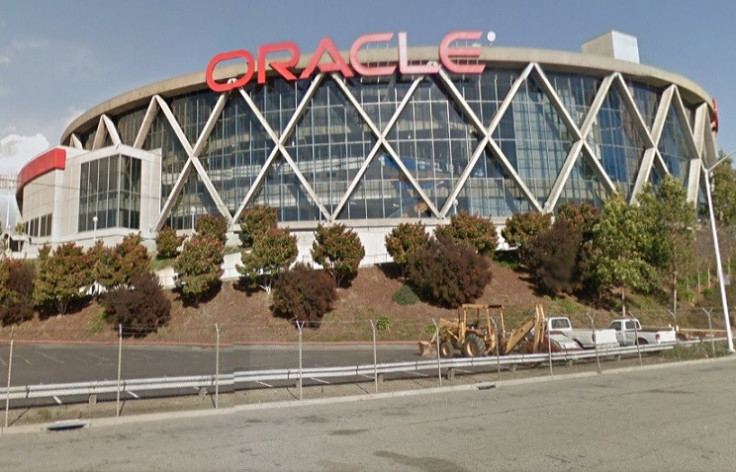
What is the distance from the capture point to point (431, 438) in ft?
31.1

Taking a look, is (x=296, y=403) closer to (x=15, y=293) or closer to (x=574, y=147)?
(x=15, y=293)

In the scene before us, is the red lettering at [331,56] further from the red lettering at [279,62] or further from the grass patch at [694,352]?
the grass patch at [694,352]

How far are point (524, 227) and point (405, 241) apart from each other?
34.6 ft

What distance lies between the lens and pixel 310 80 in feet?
185

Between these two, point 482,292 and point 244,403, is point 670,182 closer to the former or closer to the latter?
point 482,292

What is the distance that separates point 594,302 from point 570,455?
35764mm

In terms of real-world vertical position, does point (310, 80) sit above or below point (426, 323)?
above

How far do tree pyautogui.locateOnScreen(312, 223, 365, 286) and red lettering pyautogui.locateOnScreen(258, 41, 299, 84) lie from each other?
21.6 metres

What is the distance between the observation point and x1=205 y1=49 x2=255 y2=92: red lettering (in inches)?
2119

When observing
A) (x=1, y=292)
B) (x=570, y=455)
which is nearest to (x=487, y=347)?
(x=570, y=455)

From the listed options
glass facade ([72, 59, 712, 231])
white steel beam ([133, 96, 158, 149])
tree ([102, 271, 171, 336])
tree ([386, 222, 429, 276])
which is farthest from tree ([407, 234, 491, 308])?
white steel beam ([133, 96, 158, 149])

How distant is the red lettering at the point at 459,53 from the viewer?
172 feet

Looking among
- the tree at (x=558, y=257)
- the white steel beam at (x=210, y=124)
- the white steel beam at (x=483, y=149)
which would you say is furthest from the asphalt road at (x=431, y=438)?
the white steel beam at (x=210, y=124)

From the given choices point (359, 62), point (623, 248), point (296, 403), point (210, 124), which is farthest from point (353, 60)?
point (296, 403)
